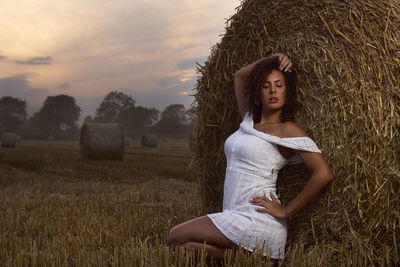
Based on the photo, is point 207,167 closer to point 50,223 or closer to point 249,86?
point 249,86

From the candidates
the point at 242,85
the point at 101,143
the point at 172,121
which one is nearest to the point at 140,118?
the point at 172,121

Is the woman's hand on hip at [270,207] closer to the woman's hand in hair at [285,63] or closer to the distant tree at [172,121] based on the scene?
the woman's hand in hair at [285,63]

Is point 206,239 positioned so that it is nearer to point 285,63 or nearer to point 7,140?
point 285,63

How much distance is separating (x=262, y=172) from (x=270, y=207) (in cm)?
31

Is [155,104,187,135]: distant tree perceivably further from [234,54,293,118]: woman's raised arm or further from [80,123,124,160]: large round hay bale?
[234,54,293,118]: woman's raised arm

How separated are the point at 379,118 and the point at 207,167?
2.00 meters

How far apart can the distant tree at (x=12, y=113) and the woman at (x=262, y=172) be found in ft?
223

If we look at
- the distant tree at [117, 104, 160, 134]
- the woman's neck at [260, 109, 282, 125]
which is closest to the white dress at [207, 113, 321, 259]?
the woman's neck at [260, 109, 282, 125]

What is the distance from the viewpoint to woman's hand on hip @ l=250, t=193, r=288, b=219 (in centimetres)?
320

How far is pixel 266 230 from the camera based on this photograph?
3191 mm

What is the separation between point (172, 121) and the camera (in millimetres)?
64000

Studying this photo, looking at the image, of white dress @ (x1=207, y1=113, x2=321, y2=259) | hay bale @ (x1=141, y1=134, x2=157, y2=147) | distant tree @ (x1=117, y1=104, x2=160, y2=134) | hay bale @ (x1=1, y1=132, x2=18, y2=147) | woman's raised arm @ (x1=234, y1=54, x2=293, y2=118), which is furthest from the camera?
distant tree @ (x1=117, y1=104, x2=160, y2=134)

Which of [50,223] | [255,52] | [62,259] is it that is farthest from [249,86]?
[50,223]

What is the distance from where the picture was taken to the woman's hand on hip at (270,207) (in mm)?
3195
